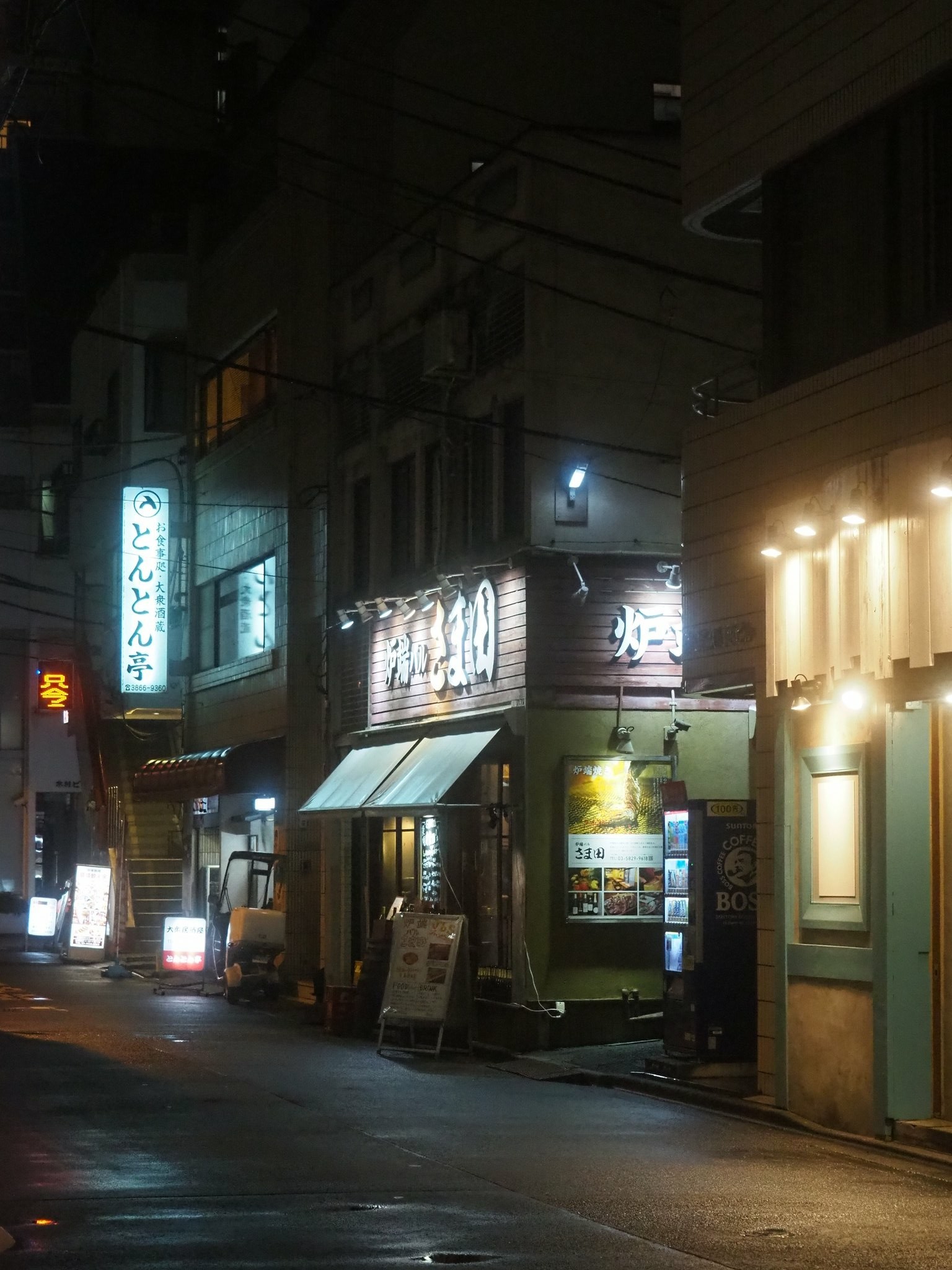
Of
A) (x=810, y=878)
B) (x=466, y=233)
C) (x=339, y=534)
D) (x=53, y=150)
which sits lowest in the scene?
(x=810, y=878)

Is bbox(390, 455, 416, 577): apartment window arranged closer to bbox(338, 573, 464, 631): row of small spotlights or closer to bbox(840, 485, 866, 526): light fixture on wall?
bbox(338, 573, 464, 631): row of small spotlights

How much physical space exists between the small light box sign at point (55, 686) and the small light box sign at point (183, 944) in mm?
15534

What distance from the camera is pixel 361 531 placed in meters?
27.2

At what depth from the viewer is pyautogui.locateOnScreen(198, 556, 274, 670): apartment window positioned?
101ft

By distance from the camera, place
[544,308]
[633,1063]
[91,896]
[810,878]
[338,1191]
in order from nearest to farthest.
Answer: [338,1191], [810,878], [633,1063], [544,308], [91,896]

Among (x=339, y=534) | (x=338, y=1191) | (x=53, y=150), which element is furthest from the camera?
(x=53, y=150)

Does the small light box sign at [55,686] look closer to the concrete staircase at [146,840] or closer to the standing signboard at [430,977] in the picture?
the concrete staircase at [146,840]

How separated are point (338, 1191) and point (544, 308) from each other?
12.5m

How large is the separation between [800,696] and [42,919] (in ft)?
95.5

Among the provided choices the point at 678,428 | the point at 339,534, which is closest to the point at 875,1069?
the point at 678,428

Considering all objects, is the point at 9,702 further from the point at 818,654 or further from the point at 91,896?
the point at 818,654

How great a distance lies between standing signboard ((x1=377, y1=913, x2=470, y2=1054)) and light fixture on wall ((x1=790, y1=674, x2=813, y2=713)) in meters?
6.59

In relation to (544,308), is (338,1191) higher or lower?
lower

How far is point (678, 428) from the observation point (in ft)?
70.6
